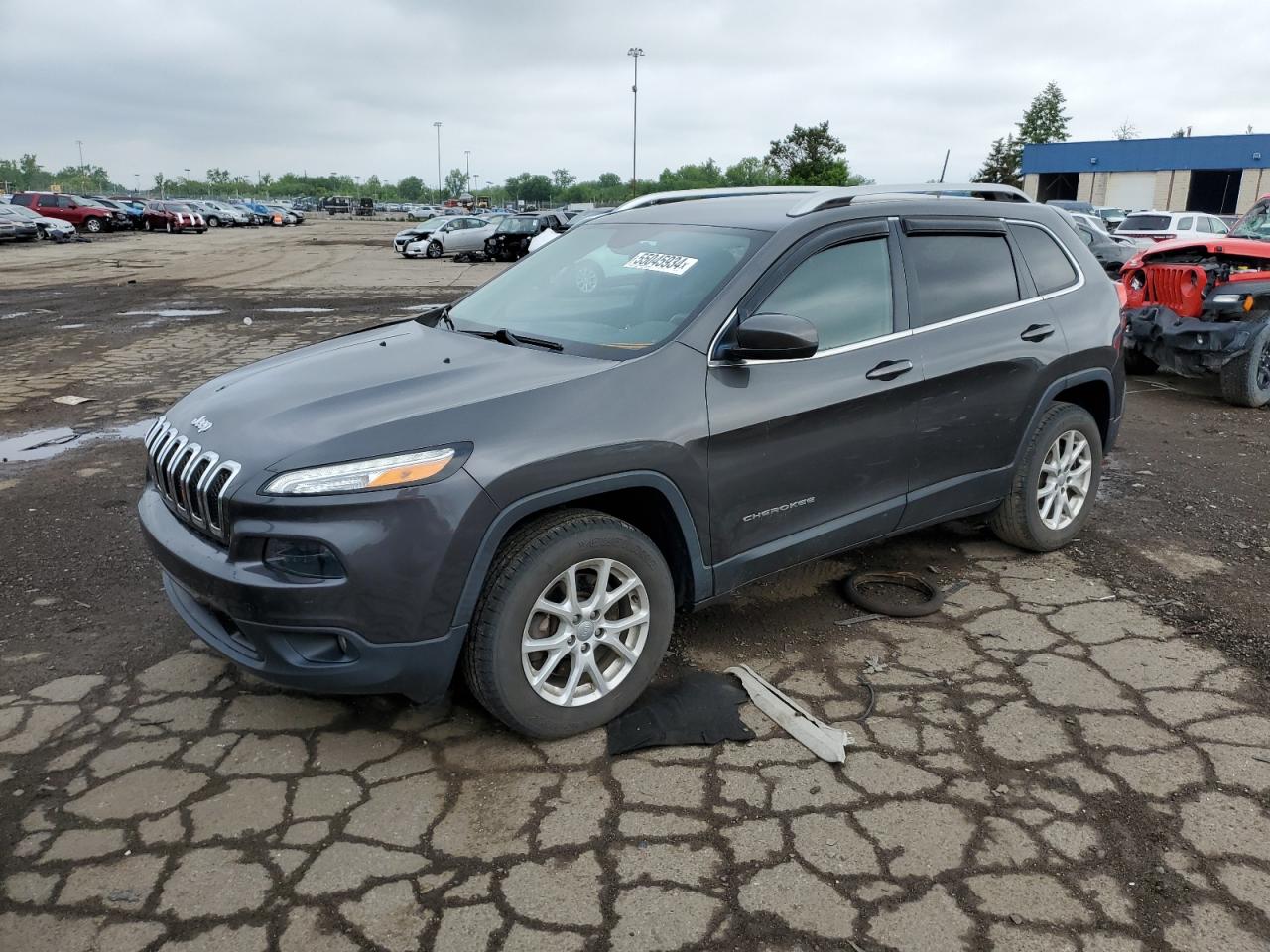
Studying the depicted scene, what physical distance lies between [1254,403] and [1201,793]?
6.83 metres

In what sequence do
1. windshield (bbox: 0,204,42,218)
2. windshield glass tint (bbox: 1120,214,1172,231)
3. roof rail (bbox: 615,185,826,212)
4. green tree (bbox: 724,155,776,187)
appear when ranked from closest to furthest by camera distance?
1. roof rail (bbox: 615,185,826,212)
2. windshield glass tint (bbox: 1120,214,1172,231)
3. windshield (bbox: 0,204,42,218)
4. green tree (bbox: 724,155,776,187)

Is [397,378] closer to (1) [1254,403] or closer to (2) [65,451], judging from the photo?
(2) [65,451]

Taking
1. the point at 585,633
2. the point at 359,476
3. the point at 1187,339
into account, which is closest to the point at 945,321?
the point at 585,633

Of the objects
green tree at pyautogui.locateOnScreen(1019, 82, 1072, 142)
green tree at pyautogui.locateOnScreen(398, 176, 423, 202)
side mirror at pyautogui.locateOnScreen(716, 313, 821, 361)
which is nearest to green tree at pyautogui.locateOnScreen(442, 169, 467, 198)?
green tree at pyautogui.locateOnScreen(398, 176, 423, 202)

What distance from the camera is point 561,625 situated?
124 inches

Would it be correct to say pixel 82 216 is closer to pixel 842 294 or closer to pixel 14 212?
pixel 14 212

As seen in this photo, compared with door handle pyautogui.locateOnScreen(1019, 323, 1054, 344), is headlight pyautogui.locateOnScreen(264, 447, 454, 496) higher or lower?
lower

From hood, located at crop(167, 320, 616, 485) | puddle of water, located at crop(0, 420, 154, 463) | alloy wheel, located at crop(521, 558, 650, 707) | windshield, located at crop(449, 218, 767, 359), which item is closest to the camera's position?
hood, located at crop(167, 320, 616, 485)

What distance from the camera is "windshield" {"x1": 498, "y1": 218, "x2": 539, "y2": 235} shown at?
2820 centimetres

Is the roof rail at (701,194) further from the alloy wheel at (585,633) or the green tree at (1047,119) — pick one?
the green tree at (1047,119)

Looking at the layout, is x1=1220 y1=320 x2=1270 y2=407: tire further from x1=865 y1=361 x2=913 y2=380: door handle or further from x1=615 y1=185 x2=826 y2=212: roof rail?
x1=865 y1=361 x2=913 y2=380: door handle

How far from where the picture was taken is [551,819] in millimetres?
2865

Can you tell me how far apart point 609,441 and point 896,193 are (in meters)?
2.01

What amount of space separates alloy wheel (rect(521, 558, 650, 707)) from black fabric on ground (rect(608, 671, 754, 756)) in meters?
0.18
